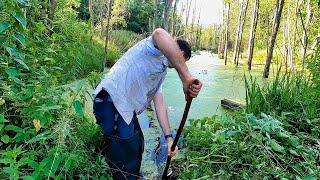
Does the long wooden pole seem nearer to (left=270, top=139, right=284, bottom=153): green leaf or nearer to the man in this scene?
the man

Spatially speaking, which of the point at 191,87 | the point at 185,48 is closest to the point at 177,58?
the point at 191,87

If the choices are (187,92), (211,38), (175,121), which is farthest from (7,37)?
(211,38)

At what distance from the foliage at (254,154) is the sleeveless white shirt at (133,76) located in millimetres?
700

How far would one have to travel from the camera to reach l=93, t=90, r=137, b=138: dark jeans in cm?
242

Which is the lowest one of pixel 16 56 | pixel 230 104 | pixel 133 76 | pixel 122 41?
pixel 230 104

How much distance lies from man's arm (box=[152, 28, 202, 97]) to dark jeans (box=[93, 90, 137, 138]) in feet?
1.61

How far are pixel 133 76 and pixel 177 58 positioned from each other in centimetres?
41

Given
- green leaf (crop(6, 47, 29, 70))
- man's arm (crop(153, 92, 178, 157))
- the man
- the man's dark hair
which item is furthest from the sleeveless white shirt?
green leaf (crop(6, 47, 29, 70))

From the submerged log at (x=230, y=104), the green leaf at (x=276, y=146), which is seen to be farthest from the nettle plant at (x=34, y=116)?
the submerged log at (x=230, y=104)

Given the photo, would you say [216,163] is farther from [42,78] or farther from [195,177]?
[42,78]

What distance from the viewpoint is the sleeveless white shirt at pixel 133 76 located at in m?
2.40

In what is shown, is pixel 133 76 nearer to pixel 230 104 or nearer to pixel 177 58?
pixel 177 58

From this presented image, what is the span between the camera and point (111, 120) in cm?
243

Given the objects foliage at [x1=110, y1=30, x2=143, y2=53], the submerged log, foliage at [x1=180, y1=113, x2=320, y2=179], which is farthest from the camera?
foliage at [x1=110, y1=30, x2=143, y2=53]
